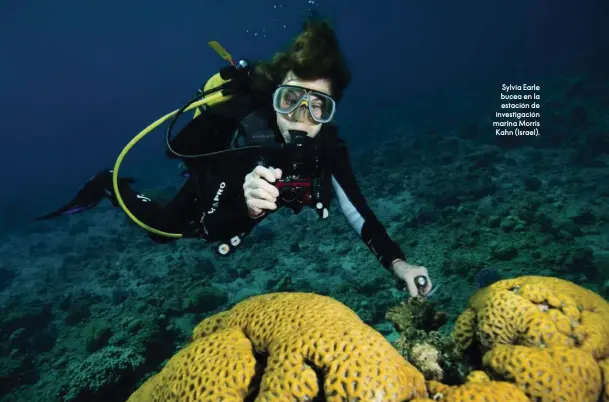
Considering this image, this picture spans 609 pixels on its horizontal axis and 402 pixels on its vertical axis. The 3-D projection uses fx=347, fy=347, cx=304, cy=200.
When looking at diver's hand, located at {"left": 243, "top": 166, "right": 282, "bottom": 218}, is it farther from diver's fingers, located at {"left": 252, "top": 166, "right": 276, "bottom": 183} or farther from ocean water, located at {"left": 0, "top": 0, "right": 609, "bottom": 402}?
ocean water, located at {"left": 0, "top": 0, "right": 609, "bottom": 402}

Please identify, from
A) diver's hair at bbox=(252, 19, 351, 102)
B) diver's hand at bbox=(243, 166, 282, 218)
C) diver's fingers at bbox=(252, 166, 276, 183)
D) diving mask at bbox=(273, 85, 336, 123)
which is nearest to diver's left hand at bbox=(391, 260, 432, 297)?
diver's hand at bbox=(243, 166, 282, 218)

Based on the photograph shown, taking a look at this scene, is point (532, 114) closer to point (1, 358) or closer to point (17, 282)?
point (1, 358)

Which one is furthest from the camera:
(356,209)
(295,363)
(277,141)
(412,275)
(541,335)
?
(356,209)

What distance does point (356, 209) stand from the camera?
4281mm

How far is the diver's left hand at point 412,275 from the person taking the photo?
2994 millimetres

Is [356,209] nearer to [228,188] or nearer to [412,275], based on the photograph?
[412,275]

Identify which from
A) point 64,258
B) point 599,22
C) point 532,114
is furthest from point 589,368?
point 599,22

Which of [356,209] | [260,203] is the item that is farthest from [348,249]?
[260,203]

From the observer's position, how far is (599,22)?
49.4m

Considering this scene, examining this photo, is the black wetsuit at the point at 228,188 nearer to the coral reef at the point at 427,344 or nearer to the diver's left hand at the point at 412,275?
the diver's left hand at the point at 412,275

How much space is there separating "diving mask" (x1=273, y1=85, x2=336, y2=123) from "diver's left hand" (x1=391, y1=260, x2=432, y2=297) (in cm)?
178

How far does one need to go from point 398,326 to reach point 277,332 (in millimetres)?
1124

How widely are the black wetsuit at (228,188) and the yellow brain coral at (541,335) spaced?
113 cm

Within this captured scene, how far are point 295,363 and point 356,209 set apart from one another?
278cm
